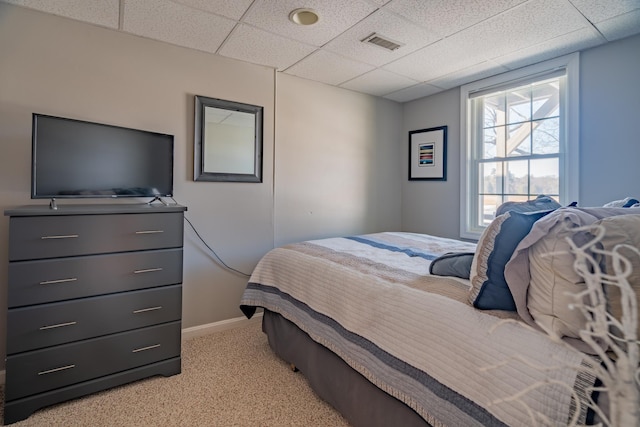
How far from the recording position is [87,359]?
186cm

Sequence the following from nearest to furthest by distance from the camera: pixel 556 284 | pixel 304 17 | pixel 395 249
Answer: pixel 556 284, pixel 304 17, pixel 395 249

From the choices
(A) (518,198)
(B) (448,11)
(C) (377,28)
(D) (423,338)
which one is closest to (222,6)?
(C) (377,28)

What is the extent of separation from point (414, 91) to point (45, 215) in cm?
355

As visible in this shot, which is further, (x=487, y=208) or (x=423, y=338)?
(x=487, y=208)

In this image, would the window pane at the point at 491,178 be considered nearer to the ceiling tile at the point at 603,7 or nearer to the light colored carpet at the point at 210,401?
the ceiling tile at the point at 603,7

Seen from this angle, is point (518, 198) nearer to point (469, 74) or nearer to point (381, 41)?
point (469, 74)

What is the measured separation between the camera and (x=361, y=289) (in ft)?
5.29

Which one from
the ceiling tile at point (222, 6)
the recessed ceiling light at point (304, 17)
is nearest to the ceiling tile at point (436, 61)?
the recessed ceiling light at point (304, 17)

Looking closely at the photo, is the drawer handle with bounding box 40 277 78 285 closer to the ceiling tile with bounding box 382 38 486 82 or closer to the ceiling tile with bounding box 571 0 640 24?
the ceiling tile with bounding box 382 38 486 82

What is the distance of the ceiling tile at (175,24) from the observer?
81.4 inches

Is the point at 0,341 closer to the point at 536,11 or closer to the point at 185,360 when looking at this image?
the point at 185,360

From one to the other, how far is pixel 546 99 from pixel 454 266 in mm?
2343

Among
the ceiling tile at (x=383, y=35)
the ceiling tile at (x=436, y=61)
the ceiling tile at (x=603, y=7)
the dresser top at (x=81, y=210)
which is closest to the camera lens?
the dresser top at (x=81, y=210)

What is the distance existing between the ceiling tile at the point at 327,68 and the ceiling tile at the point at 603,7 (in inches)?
60.9
